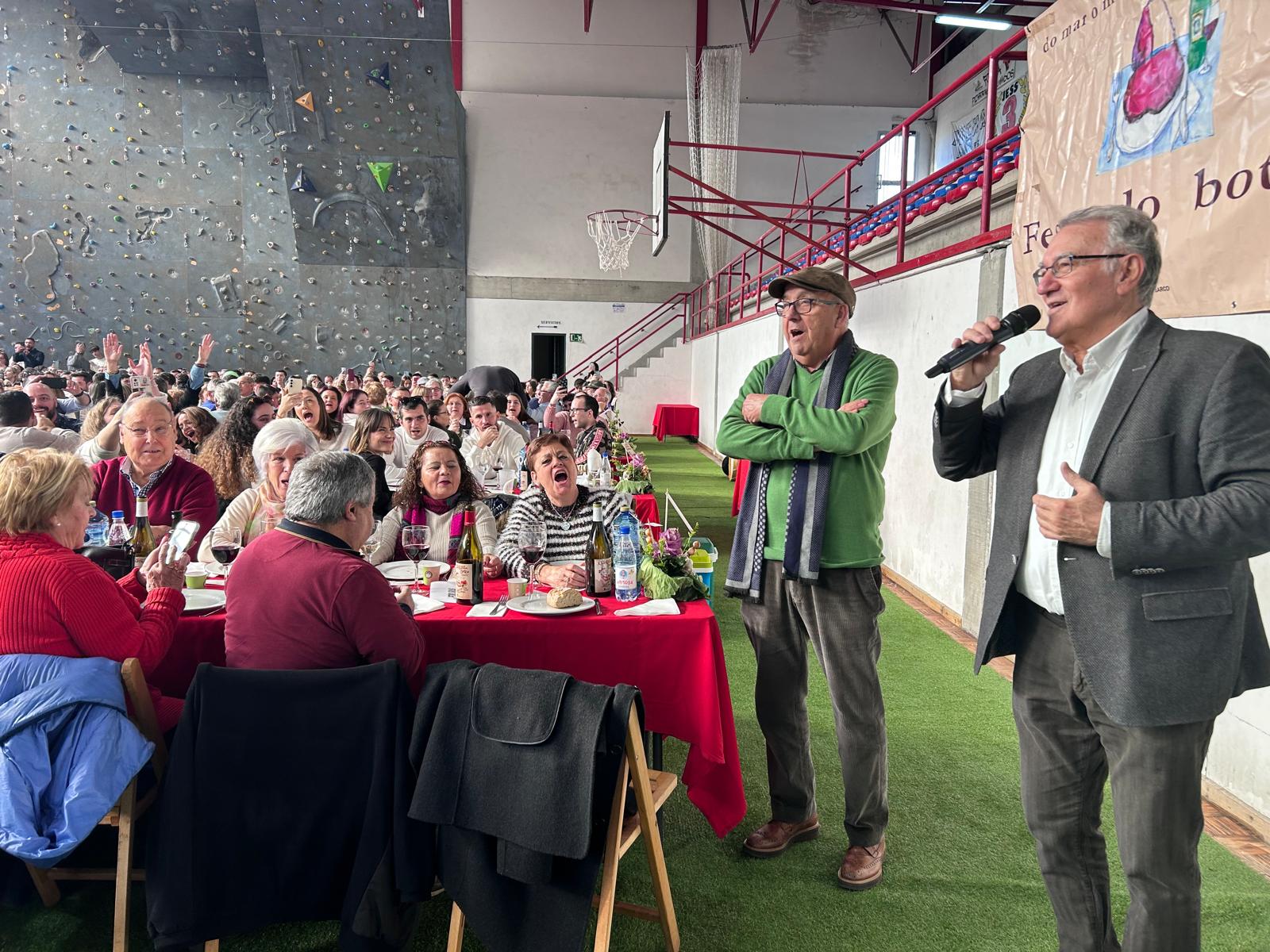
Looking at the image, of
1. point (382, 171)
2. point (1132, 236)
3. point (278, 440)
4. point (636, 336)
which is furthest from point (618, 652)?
point (636, 336)

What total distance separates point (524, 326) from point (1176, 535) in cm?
1757

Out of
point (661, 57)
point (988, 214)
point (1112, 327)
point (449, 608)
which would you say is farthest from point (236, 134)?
point (1112, 327)

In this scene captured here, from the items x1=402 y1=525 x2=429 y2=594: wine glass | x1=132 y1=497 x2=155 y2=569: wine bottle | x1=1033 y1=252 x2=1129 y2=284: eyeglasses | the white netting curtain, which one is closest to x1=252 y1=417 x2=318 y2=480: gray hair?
x1=132 y1=497 x2=155 y2=569: wine bottle

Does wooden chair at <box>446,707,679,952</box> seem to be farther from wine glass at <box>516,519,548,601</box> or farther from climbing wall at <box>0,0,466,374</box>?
climbing wall at <box>0,0,466,374</box>

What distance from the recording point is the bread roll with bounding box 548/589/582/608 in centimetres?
247

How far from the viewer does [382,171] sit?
1636 centimetres

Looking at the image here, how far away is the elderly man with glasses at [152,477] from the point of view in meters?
3.36

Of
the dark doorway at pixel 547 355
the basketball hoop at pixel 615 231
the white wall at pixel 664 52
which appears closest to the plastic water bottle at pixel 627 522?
the basketball hoop at pixel 615 231

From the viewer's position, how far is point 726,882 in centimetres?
242

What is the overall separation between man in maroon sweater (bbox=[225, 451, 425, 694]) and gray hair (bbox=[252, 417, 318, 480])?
1690 mm

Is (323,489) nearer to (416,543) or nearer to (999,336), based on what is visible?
(416,543)

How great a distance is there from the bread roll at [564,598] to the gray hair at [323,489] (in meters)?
0.65

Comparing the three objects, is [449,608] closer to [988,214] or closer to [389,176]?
[988,214]

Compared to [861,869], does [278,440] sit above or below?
above
